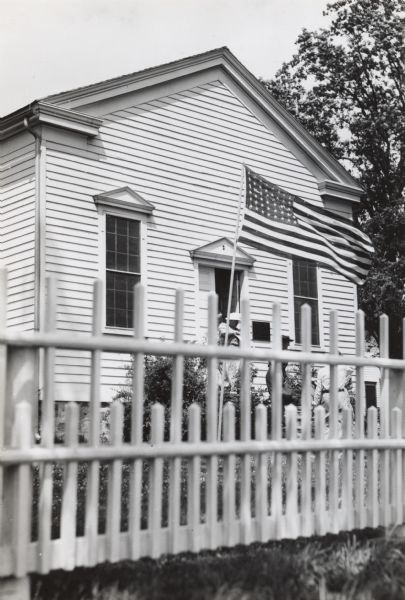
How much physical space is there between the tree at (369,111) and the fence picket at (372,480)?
1844 centimetres

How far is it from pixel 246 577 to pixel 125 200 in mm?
11084

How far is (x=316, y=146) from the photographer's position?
58.1 feet

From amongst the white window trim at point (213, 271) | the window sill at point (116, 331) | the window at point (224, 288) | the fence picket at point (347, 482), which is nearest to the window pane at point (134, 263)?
the window sill at point (116, 331)

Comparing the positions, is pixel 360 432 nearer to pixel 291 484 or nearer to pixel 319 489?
pixel 319 489

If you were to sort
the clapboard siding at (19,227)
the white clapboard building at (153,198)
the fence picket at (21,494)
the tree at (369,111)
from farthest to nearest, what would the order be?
1. the tree at (369,111)
2. the white clapboard building at (153,198)
3. the clapboard siding at (19,227)
4. the fence picket at (21,494)

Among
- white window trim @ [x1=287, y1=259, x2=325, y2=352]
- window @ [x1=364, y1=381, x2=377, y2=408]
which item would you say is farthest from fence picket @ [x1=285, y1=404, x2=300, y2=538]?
window @ [x1=364, y1=381, x2=377, y2=408]

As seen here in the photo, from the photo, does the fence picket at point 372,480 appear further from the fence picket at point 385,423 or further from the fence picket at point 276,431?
the fence picket at point 276,431

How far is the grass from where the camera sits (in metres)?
3.64

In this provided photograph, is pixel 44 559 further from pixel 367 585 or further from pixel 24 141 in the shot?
pixel 24 141

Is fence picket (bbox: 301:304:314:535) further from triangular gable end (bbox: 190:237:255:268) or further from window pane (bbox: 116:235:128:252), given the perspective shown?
triangular gable end (bbox: 190:237:255:268)

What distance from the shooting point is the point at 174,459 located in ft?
12.9

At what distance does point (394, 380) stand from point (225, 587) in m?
2.06

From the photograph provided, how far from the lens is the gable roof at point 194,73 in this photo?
44.4 ft

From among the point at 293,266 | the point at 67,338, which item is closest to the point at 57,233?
the point at 293,266
